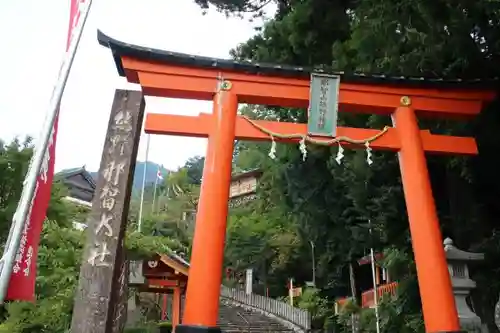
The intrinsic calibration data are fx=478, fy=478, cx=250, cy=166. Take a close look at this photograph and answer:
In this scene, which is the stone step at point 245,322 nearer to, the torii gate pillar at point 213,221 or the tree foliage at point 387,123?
the tree foliage at point 387,123

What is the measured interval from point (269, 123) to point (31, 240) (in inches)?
132

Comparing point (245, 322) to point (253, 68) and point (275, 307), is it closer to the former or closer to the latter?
point (275, 307)

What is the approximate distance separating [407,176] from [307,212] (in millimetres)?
5941

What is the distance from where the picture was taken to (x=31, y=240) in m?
4.38

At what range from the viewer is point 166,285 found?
12.9 metres

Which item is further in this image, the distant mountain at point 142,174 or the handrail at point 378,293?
the distant mountain at point 142,174

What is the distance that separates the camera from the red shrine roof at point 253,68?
6348 millimetres

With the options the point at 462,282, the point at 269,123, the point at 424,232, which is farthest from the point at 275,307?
the point at 269,123

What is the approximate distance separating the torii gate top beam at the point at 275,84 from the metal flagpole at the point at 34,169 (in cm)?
156

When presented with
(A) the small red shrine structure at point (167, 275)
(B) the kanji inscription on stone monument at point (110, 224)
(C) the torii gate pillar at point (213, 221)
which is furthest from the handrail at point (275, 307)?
(B) the kanji inscription on stone monument at point (110, 224)

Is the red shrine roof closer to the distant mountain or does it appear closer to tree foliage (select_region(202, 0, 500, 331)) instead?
tree foliage (select_region(202, 0, 500, 331))

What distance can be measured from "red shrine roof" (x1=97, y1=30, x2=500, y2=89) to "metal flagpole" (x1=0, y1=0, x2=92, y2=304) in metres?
1.47

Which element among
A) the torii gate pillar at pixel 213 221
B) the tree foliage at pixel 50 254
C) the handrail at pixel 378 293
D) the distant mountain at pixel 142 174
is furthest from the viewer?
the distant mountain at pixel 142 174


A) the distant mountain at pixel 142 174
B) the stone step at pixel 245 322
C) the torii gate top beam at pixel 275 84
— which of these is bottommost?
the stone step at pixel 245 322
